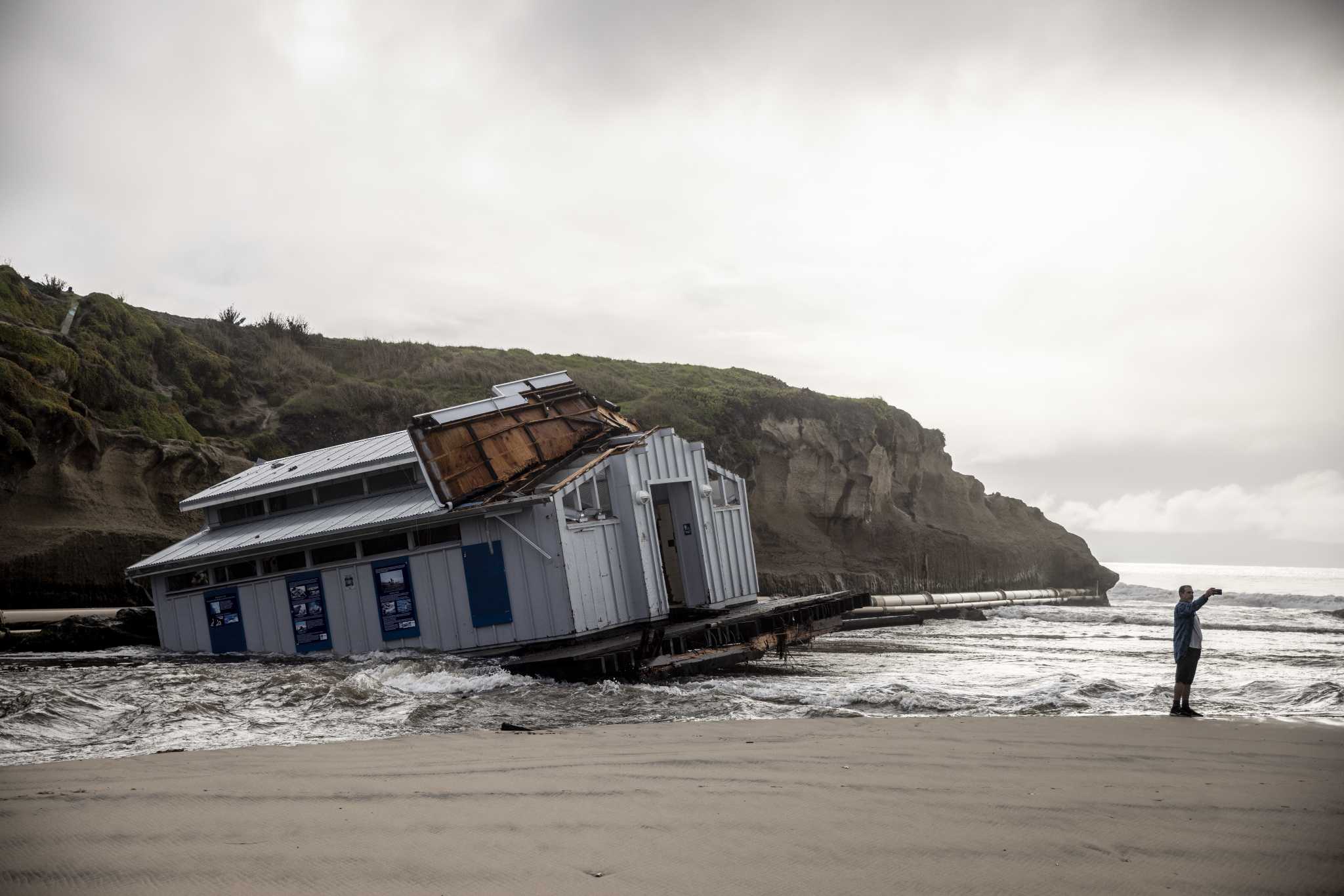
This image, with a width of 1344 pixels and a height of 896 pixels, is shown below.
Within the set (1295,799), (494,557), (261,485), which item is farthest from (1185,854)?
(261,485)

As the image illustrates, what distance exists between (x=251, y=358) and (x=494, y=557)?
45.8 metres

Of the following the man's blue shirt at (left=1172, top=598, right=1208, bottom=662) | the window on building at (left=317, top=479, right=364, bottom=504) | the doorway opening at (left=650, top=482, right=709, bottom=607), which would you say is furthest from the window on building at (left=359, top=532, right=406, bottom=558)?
the man's blue shirt at (left=1172, top=598, right=1208, bottom=662)

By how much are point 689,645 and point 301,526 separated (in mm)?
8977

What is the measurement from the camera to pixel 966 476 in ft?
195

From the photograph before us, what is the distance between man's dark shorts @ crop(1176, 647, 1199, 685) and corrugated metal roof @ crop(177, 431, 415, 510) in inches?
578

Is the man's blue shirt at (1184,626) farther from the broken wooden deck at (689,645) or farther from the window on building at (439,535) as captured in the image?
the window on building at (439,535)

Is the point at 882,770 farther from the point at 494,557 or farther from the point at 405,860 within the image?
the point at 494,557

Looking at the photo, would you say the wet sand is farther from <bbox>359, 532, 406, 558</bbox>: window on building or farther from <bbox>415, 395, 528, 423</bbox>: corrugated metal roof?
<bbox>415, 395, 528, 423</bbox>: corrugated metal roof

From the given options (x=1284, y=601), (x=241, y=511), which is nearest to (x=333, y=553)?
(x=241, y=511)

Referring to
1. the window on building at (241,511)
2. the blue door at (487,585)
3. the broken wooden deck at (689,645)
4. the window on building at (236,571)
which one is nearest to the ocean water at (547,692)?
the broken wooden deck at (689,645)

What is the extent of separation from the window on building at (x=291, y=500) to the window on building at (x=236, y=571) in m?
2.11

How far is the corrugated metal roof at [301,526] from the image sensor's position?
60.7 ft

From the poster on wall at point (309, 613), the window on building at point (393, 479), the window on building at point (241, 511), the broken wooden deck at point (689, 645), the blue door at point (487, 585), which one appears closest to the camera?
the broken wooden deck at point (689, 645)

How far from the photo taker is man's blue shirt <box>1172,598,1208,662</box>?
36.2ft
